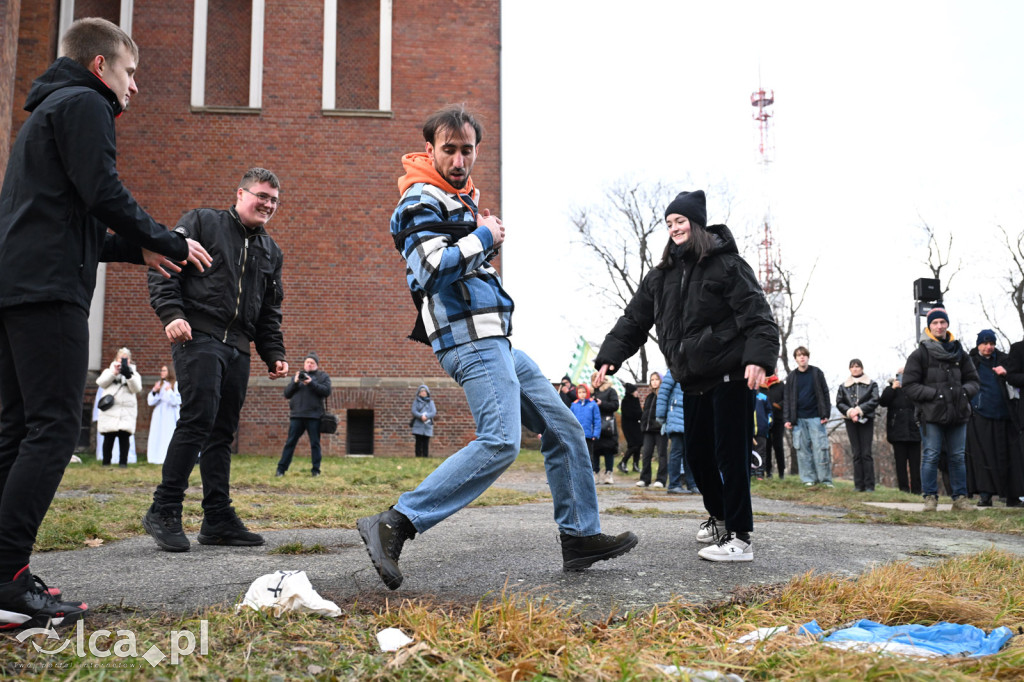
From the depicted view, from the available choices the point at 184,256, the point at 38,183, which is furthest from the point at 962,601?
the point at 38,183

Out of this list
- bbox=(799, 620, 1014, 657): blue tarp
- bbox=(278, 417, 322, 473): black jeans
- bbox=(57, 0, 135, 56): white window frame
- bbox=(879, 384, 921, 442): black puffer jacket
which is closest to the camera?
bbox=(799, 620, 1014, 657): blue tarp

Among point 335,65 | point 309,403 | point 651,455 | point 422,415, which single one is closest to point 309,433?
point 309,403

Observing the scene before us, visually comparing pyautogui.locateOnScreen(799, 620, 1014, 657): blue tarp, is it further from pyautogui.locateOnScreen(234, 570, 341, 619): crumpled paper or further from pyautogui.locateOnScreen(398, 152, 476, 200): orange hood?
pyautogui.locateOnScreen(398, 152, 476, 200): orange hood

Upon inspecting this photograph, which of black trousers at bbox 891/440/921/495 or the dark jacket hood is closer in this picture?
the dark jacket hood

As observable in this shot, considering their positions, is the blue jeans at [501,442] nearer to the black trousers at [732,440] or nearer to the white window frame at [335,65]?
the black trousers at [732,440]

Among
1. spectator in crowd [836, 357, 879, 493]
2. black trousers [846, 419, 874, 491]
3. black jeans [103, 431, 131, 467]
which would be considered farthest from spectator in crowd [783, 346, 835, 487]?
black jeans [103, 431, 131, 467]

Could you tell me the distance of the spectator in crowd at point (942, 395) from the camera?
9234 mm

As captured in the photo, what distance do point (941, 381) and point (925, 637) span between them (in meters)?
7.23

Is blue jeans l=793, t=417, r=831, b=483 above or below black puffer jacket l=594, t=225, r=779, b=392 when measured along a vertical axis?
below

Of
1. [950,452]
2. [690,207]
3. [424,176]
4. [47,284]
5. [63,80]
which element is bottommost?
[950,452]

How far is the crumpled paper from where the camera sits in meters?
3.00

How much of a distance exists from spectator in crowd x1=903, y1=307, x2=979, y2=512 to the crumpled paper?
25.9ft

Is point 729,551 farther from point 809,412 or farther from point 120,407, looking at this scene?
point 120,407

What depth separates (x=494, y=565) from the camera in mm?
4055
